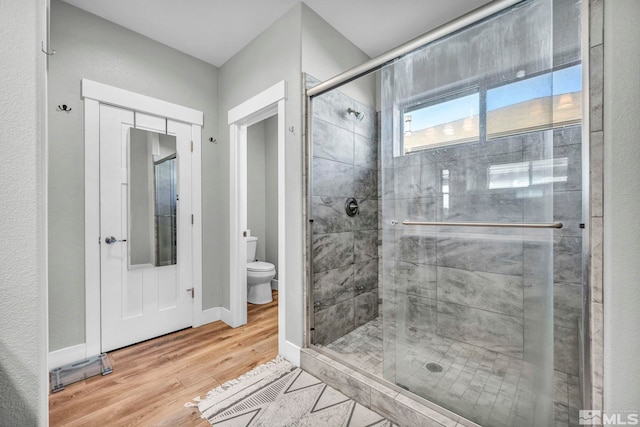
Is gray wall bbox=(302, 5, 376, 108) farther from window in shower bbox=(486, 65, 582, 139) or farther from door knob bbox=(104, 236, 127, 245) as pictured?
door knob bbox=(104, 236, 127, 245)

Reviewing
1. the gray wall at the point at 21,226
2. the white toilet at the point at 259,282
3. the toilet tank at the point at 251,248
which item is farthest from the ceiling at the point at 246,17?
the white toilet at the point at 259,282

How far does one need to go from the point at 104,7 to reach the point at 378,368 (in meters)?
3.19

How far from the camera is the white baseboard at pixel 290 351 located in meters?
1.92

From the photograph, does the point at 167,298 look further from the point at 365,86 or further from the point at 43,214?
the point at 365,86

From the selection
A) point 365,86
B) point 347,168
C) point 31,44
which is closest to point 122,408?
point 31,44

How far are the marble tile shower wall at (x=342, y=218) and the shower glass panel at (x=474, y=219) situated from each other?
0.45 m

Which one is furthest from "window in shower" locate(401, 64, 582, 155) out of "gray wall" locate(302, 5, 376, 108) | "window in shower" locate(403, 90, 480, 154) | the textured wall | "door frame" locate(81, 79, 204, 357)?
"door frame" locate(81, 79, 204, 357)

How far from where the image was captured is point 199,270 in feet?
8.52

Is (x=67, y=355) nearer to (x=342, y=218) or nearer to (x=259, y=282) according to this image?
(x=259, y=282)

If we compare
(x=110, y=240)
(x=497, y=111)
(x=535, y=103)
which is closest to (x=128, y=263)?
(x=110, y=240)

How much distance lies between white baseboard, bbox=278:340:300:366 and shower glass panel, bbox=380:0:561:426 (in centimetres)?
65

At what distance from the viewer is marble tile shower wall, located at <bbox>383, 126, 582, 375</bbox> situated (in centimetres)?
124

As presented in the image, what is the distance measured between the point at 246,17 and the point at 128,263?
2186 mm

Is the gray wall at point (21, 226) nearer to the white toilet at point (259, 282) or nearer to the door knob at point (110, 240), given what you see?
the door knob at point (110, 240)
